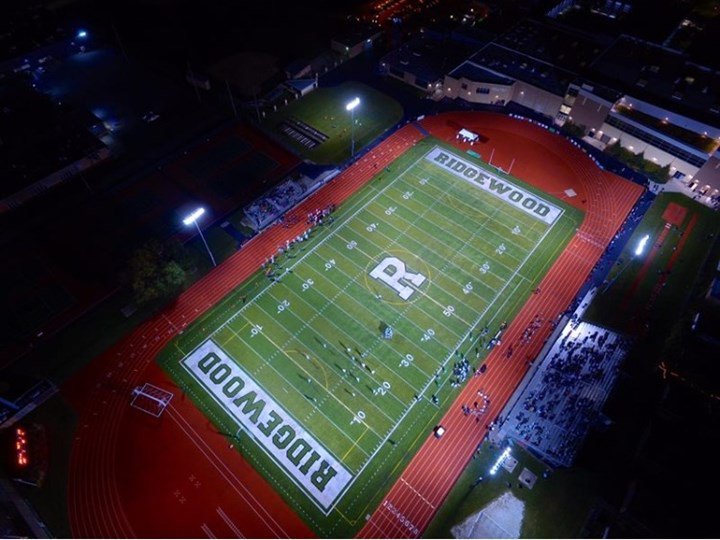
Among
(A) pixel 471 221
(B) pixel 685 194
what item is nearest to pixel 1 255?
(A) pixel 471 221

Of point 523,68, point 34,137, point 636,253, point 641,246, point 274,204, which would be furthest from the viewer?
point 523,68

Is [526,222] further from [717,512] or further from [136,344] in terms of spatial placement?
[136,344]

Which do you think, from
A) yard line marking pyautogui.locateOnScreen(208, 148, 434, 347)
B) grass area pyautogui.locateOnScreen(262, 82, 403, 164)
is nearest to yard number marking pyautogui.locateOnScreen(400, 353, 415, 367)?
yard line marking pyautogui.locateOnScreen(208, 148, 434, 347)

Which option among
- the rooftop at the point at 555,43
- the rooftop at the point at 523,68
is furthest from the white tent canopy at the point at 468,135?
the rooftop at the point at 555,43

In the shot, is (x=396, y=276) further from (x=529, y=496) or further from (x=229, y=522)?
(x=229, y=522)

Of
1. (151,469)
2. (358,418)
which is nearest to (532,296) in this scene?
(358,418)

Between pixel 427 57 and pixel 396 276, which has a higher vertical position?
pixel 427 57
